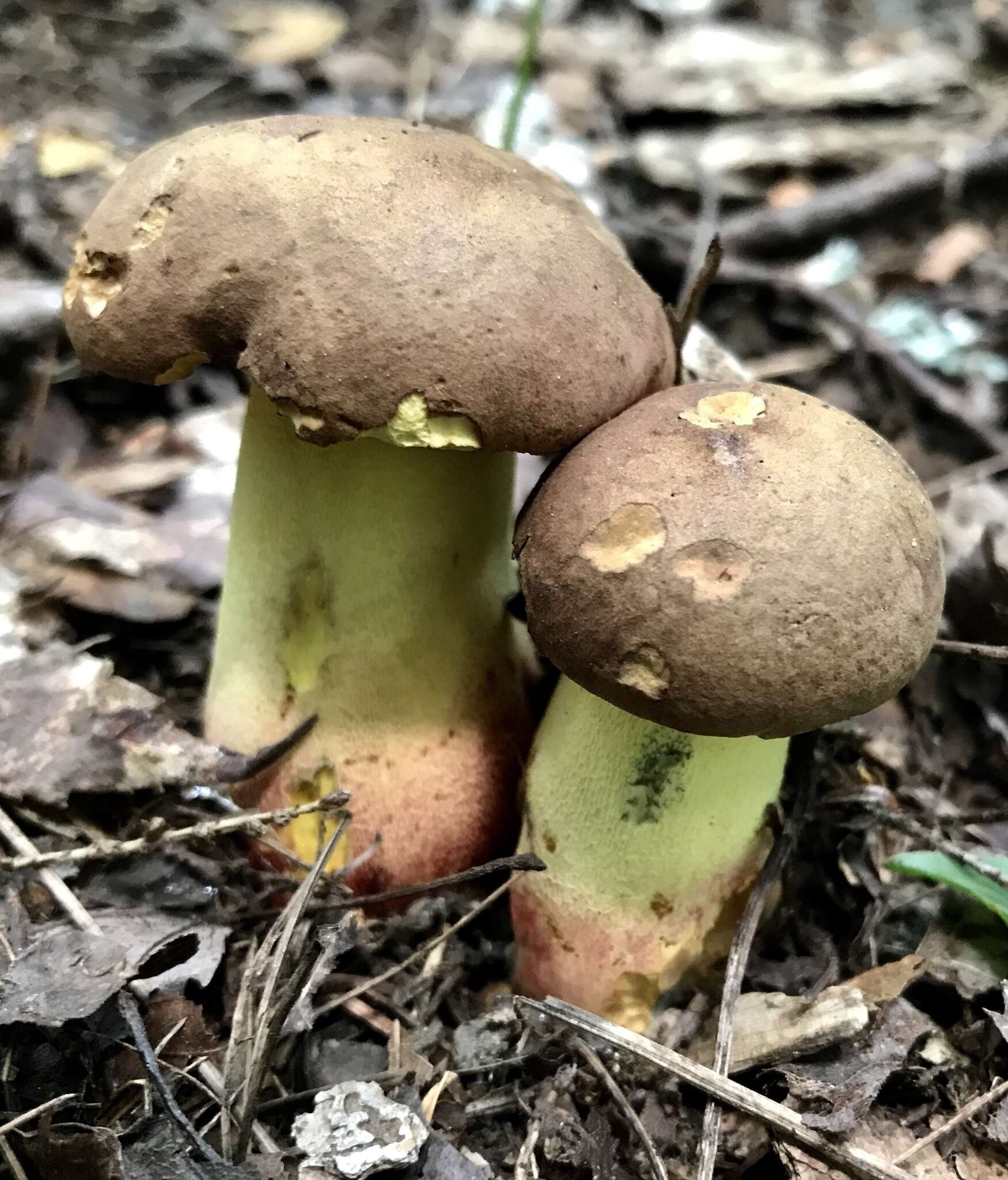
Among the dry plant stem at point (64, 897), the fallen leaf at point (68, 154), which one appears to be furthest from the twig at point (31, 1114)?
the fallen leaf at point (68, 154)

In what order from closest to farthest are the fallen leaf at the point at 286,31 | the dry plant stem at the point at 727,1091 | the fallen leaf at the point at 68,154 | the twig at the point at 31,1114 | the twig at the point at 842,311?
the twig at the point at 31,1114, the dry plant stem at the point at 727,1091, the twig at the point at 842,311, the fallen leaf at the point at 68,154, the fallen leaf at the point at 286,31

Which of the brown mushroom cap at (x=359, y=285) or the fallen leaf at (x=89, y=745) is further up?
the brown mushroom cap at (x=359, y=285)

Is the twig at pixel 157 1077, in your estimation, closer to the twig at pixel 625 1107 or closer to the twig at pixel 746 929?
the twig at pixel 625 1107

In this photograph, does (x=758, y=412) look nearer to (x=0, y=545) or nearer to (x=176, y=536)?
(x=176, y=536)

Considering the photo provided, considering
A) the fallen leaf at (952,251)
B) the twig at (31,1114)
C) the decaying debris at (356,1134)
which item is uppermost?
the fallen leaf at (952,251)

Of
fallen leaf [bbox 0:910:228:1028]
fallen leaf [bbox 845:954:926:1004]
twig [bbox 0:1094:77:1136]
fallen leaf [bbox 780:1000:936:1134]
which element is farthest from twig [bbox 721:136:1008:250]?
twig [bbox 0:1094:77:1136]

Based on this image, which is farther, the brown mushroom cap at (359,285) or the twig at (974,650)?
the twig at (974,650)

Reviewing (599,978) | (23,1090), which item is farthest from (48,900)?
(599,978)
